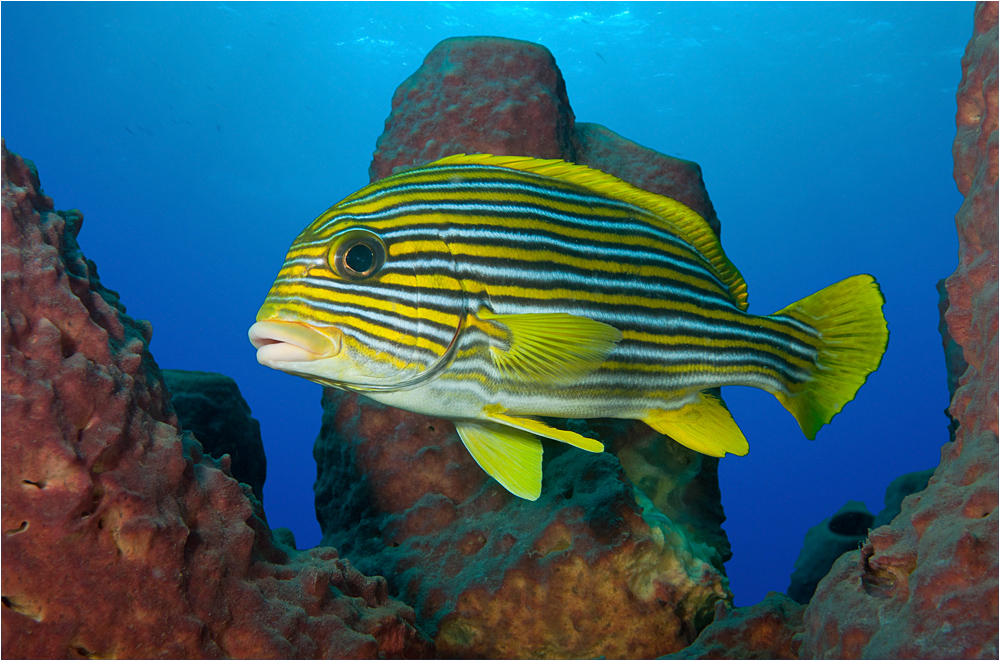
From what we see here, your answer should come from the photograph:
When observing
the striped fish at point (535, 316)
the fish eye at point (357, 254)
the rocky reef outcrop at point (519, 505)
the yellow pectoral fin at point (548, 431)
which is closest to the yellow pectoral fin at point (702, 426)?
the striped fish at point (535, 316)

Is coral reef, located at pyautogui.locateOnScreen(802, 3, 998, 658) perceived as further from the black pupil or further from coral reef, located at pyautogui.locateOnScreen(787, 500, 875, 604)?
coral reef, located at pyautogui.locateOnScreen(787, 500, 875, 604)

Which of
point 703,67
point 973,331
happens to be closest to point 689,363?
point 973,331

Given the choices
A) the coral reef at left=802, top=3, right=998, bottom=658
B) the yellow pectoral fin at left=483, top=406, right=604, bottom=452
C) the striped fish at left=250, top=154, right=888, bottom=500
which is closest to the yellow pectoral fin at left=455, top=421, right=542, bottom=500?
the striped fish at left=250, top=154, right=888, bottom=500

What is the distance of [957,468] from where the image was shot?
1.77 meters

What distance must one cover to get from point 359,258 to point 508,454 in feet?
2.88

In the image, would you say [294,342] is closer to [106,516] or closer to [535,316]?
[535,316]

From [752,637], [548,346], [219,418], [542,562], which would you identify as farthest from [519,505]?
[219,418]

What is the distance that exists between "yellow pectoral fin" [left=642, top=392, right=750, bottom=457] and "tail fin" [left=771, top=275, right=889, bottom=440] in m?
0.28

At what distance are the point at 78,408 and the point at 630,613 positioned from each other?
8.41ft

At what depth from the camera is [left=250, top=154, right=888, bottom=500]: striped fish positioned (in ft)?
5.09

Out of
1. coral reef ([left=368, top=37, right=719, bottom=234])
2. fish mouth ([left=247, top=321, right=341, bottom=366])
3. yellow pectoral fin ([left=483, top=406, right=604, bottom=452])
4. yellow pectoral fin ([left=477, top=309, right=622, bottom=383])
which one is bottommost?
yellow pectoral fin ([left=483, top=406, right=604, bottom=452])

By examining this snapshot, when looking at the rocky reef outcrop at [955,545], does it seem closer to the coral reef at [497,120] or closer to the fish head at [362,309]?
the fish head at [362,309]

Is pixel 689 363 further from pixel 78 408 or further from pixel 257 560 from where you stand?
pixel 78 408

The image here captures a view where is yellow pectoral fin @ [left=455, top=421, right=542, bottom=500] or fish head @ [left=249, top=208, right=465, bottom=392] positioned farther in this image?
yellow pectoral fin @ [left=455, top=421, right=542, bottom=500]
